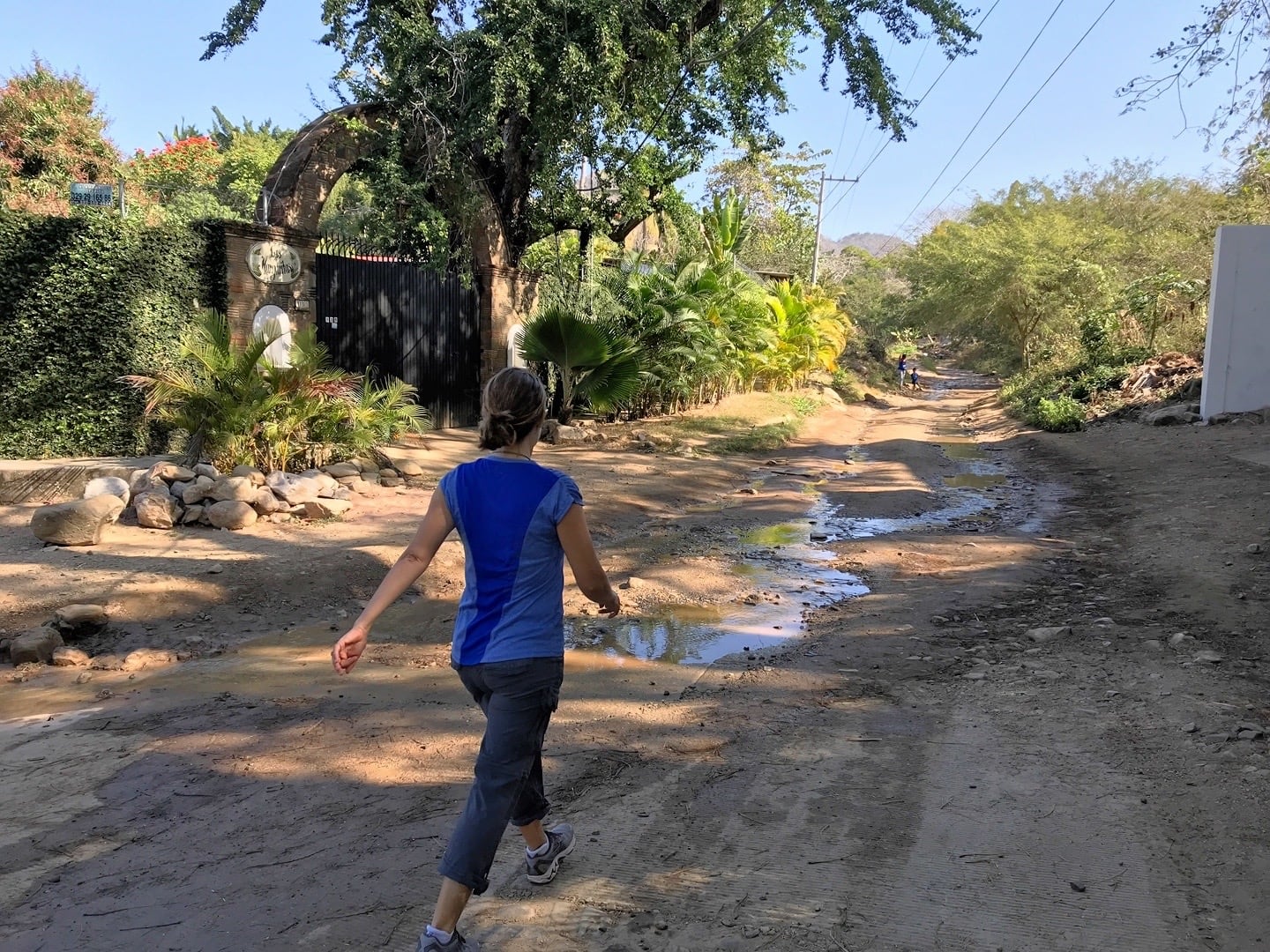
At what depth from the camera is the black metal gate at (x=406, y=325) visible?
13.5 m

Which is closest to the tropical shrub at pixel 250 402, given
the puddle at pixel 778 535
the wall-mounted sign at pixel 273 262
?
the wall-mounted sign at pixel 273 262

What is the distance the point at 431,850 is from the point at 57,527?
5.72 metres

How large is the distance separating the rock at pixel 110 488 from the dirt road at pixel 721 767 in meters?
1.14

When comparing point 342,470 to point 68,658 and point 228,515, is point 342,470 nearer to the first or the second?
point 228,515

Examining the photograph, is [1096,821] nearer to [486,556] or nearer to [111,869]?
[486,556]

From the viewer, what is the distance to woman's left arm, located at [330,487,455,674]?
101 inches

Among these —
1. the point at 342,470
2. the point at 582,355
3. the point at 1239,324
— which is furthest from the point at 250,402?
the point at 1239,324

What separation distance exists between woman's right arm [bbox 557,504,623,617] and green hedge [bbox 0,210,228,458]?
9859mm

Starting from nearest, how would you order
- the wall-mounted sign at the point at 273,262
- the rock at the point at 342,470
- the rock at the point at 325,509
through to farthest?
the rock at the point at 325,509 → the rock at the point at 342,470 → the wall-mounted sign at the point at 273,262

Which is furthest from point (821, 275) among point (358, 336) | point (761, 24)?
point (358, 336)

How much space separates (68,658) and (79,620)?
0.39 metres

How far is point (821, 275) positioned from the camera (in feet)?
138

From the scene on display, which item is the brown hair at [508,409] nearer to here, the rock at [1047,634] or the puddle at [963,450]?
the rock at [1047,634]

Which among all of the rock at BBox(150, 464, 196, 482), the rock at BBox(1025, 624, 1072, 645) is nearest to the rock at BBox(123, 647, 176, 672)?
the rock at BBox(150, 464, 196, 482)
